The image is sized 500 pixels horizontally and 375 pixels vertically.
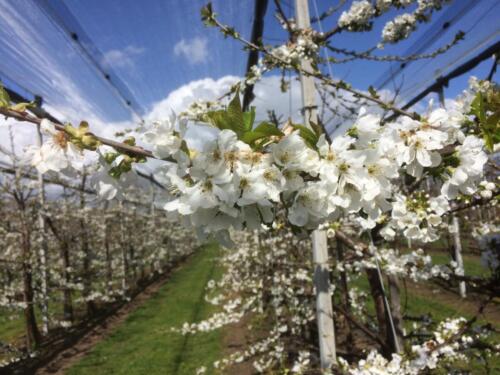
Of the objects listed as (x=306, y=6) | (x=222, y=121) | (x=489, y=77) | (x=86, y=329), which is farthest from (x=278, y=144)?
(x=86, y=329)

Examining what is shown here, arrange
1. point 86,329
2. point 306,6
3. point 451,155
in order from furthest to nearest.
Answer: point 86,329
point 306,6
point 451,155

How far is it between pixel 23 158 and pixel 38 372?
756 cm

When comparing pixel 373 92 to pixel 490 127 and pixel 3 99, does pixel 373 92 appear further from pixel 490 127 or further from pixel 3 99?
pixel 3 99

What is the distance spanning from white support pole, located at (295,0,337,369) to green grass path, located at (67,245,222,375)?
440cm

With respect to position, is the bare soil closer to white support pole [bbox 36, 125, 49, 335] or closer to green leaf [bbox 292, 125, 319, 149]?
white support pole [bbox 36, 125, 49, 335]

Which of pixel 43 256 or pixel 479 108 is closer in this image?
pixel 479 108

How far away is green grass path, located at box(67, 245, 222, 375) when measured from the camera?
6.95m

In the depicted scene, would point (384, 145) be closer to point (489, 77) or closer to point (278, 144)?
point (278, 144)

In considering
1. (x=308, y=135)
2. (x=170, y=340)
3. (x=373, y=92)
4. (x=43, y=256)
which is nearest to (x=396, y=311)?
(x=373, y=92)

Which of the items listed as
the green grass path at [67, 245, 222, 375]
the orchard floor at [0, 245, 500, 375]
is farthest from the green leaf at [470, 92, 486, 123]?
the green grass path at [67, 245, 222, 375]

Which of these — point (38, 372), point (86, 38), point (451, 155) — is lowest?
point (38, 372)

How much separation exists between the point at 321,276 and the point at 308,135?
229cm

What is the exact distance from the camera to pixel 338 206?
2.59 feet

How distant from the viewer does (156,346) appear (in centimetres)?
809
